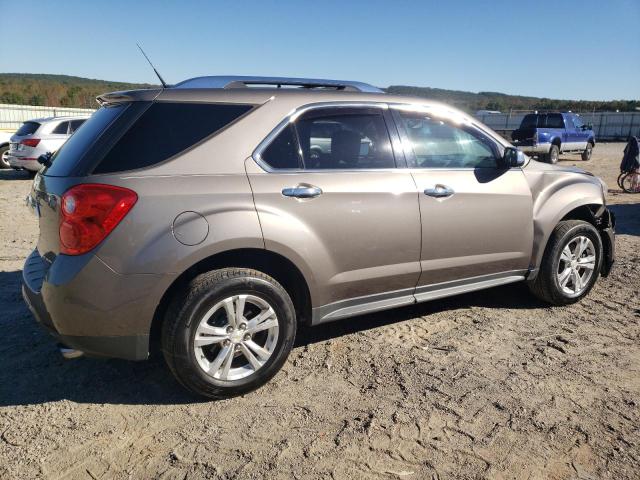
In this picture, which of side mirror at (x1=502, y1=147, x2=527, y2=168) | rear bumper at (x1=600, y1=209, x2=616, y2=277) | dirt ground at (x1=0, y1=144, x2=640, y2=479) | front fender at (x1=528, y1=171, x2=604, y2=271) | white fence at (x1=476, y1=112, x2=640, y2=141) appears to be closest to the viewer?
dirt ground at (x1=0, y1=144, x2=640, y2=479)

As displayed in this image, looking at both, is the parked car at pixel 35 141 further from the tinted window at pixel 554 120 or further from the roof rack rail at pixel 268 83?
the tinted window at pixel 554 120

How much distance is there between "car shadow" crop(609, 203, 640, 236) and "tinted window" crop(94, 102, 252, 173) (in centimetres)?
662

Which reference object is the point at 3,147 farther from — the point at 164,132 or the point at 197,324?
the point at 197,324

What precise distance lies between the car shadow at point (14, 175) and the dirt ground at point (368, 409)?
11768mm

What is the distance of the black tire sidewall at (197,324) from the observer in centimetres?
293

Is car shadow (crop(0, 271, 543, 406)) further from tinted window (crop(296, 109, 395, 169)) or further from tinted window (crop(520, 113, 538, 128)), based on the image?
tinted window (crop(520, 113, 538, 128))

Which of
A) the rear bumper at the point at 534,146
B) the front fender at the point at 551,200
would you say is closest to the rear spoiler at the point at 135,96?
the front fender at the point at 551,200

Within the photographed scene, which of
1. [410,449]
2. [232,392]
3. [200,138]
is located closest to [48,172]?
[200,138]

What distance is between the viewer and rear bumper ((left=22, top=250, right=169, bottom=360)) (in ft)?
9.12

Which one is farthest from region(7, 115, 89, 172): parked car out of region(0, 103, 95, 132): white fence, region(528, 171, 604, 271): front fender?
region(528, 171, 604, 271): front fender

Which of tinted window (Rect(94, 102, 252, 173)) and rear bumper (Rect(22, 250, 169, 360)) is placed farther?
Answer: tinted window (Rect(94, 102, 252, 173))

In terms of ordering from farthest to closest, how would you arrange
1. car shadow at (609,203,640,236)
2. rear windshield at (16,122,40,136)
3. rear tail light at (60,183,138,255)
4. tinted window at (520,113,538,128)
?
tinted window at (520,113,538,128)
rear windshield at (16,122,40,136)
car shadow at (609,203,640,236)
rear tail light at (60,183,138,255)

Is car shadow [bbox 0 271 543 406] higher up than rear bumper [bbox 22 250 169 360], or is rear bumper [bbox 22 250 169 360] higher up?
rear bumper [bbox 22 250 169 360]

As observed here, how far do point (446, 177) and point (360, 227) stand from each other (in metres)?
0.86
